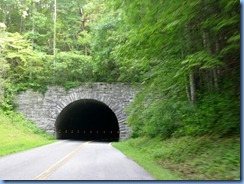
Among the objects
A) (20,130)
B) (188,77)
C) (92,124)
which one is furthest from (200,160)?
(92,124)

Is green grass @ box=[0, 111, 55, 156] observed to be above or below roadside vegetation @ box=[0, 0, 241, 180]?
below

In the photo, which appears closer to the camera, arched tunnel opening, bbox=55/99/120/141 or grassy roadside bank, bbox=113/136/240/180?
grassy roadside bank, bbox=113/136/240/180

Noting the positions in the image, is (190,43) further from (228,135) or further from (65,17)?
(65,17)

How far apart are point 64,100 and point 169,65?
563 inches

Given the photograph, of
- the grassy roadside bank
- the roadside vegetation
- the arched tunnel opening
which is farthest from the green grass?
the grassy roadside bank

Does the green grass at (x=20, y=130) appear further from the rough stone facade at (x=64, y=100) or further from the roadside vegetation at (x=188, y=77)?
the rough stone facade at (x=64, y=100)

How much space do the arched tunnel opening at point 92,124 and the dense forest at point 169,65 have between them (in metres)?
7.49

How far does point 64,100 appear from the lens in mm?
23891

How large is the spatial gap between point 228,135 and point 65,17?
28409mm

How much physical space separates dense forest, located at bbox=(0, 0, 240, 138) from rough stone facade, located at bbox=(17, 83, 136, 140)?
2.27ft

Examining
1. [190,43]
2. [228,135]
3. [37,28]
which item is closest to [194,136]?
[228,135]

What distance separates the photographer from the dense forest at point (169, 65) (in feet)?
28.3

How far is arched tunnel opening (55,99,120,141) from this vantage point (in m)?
32.1

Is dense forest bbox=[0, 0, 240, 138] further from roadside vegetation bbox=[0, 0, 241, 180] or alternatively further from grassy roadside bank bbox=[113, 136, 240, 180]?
grassy roadside bank bbox=[113, 136, 240, 180]
